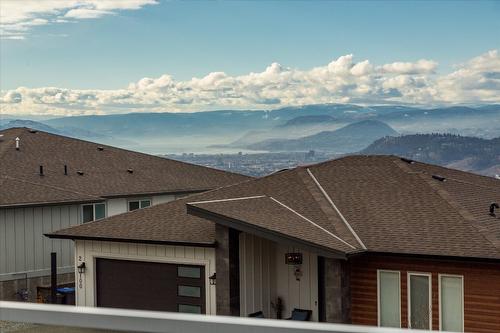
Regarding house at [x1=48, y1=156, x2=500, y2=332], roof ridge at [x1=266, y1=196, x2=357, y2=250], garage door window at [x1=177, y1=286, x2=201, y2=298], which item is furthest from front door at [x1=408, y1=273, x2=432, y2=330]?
garage door window at [x1=177, y1=286, x2=201, y2=298]

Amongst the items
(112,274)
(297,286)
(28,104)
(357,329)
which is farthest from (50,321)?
(28,104)

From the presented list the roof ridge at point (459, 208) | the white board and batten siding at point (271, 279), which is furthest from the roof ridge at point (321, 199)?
the roof ridge at point (459, 208)

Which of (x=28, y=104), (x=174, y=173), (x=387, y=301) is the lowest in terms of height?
(x=387, y=301)

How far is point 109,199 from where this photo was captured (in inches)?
996

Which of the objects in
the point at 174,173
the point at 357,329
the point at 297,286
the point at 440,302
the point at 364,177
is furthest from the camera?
the point at 174,173

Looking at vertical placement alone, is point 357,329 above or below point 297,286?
above

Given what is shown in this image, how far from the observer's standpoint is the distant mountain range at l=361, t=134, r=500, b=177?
97850 mm

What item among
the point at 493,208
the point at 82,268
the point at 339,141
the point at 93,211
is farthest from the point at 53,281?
the point at 339,141

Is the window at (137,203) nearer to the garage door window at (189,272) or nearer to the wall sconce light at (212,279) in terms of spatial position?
the garage door window at (189,272)

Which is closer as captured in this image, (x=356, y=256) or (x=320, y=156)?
(x=356, y=256)

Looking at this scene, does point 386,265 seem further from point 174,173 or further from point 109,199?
point 174,173

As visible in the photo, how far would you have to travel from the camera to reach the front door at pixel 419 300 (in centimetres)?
1414

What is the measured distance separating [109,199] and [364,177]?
31.4ft

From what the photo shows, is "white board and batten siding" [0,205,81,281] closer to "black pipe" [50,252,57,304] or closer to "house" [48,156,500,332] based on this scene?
"black pipe" [50,252,57,304]
